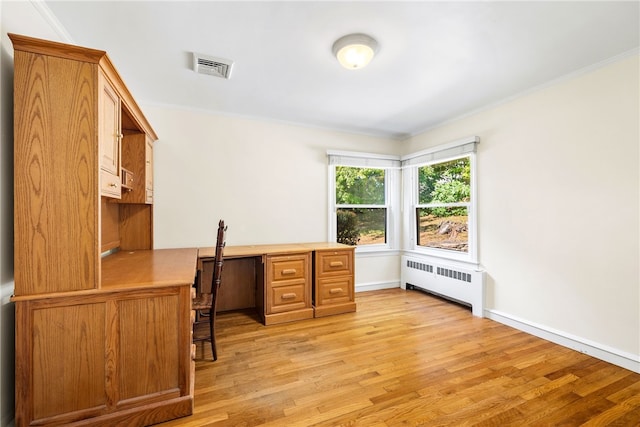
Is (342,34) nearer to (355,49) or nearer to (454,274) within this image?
(355,49)


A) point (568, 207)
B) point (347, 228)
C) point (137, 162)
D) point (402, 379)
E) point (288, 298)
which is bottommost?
point (402, 379)

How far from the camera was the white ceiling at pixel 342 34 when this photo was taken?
5.90 feet

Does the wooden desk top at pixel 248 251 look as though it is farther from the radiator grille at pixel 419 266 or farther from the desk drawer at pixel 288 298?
the radiator grille at pixel 419 266

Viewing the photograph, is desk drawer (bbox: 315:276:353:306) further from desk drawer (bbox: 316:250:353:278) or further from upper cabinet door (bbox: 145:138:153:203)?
upper cabinet door (bbox: 145:138:153:203)

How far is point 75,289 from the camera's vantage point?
1.51 metres

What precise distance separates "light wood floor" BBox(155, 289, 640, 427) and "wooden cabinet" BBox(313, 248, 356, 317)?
39 centimetres

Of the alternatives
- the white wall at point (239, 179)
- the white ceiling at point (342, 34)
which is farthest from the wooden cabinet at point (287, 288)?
the white ceiling at point (342, 34)

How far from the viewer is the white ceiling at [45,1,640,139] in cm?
180

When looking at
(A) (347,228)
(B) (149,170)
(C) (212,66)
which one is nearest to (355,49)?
(C) (212,66)

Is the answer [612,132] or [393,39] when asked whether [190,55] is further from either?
[612,132]

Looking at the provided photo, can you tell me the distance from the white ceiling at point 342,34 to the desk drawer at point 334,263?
181cm

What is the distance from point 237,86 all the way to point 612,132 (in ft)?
11.0

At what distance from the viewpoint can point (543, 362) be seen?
2.36 metres

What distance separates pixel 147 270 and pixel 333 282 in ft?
6.78
